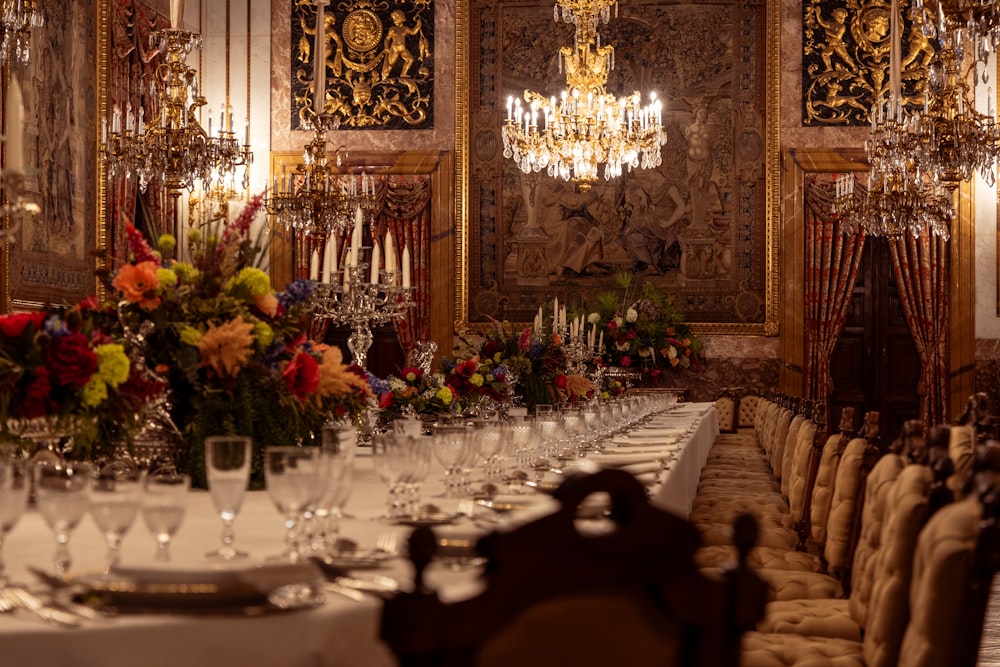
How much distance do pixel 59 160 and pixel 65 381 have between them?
25.9 feet

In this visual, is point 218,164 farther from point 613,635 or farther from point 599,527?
point 613,635

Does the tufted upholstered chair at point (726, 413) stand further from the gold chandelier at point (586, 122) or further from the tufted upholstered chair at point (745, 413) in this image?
the gold chandelier at point (586, 122)

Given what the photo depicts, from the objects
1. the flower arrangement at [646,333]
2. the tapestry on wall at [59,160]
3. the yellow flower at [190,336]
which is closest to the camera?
the yellow flower at [190,336]

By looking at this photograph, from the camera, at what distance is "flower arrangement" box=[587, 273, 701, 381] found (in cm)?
1198

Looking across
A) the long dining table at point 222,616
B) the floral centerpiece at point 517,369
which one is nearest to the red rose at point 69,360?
the long dining table at point 222,616

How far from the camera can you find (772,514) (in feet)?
17.2

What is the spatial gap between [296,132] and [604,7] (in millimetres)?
4593

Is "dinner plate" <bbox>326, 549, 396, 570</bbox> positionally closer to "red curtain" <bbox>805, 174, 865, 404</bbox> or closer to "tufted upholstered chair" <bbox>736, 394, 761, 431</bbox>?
"tufted upholstered chair" <bbox>736, 394, 761, 431</bbox>

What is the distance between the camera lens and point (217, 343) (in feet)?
9.84

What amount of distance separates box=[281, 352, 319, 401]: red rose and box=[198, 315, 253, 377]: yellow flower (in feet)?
0.46

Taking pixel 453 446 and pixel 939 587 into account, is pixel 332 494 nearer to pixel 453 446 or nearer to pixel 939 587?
pixel 453 446

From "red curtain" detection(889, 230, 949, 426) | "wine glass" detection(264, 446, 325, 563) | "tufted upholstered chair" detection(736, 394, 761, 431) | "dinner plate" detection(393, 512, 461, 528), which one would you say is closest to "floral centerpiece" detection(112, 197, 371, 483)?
"dinner plate" detection(393, 512, 461, 528)

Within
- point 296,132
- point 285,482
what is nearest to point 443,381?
point 285,482

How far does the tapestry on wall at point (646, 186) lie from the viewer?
12477mm
